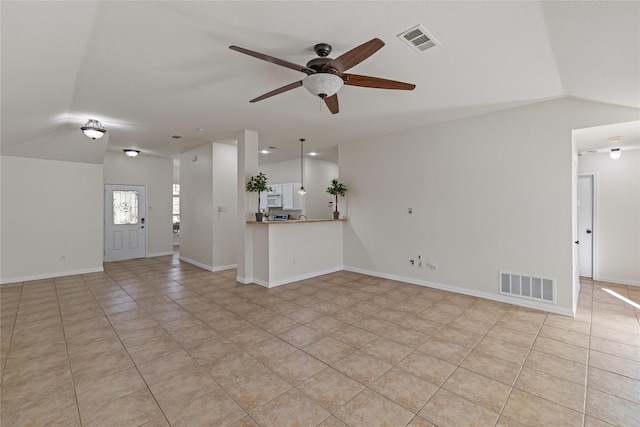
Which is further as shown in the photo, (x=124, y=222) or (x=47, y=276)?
(x=124, y=222)

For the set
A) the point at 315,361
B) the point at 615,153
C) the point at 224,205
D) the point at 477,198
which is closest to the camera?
the point at 315,361

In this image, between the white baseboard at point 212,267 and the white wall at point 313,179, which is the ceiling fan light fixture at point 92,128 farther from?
the white wall at point 313,179

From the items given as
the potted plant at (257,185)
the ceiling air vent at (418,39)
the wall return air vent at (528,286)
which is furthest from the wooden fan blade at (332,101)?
the wall return air vent at (528,286)

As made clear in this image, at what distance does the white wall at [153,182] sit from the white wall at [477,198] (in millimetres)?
5792

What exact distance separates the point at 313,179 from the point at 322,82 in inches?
244

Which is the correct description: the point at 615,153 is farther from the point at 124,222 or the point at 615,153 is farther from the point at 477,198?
the point at 124,222

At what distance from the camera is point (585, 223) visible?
18.2ft

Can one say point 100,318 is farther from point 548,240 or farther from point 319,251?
point 548,240

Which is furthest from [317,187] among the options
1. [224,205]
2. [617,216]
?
[617,216]

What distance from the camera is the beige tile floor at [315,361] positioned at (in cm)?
198

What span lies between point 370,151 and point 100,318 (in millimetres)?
5159

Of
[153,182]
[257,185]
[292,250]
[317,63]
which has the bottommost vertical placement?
[292,250]

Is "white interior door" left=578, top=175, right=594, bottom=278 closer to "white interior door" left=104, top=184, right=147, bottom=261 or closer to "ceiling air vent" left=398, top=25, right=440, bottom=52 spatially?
"ceiling air vent" left=398, top=25, right=440, bottom=52

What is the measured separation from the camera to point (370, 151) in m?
5.90
